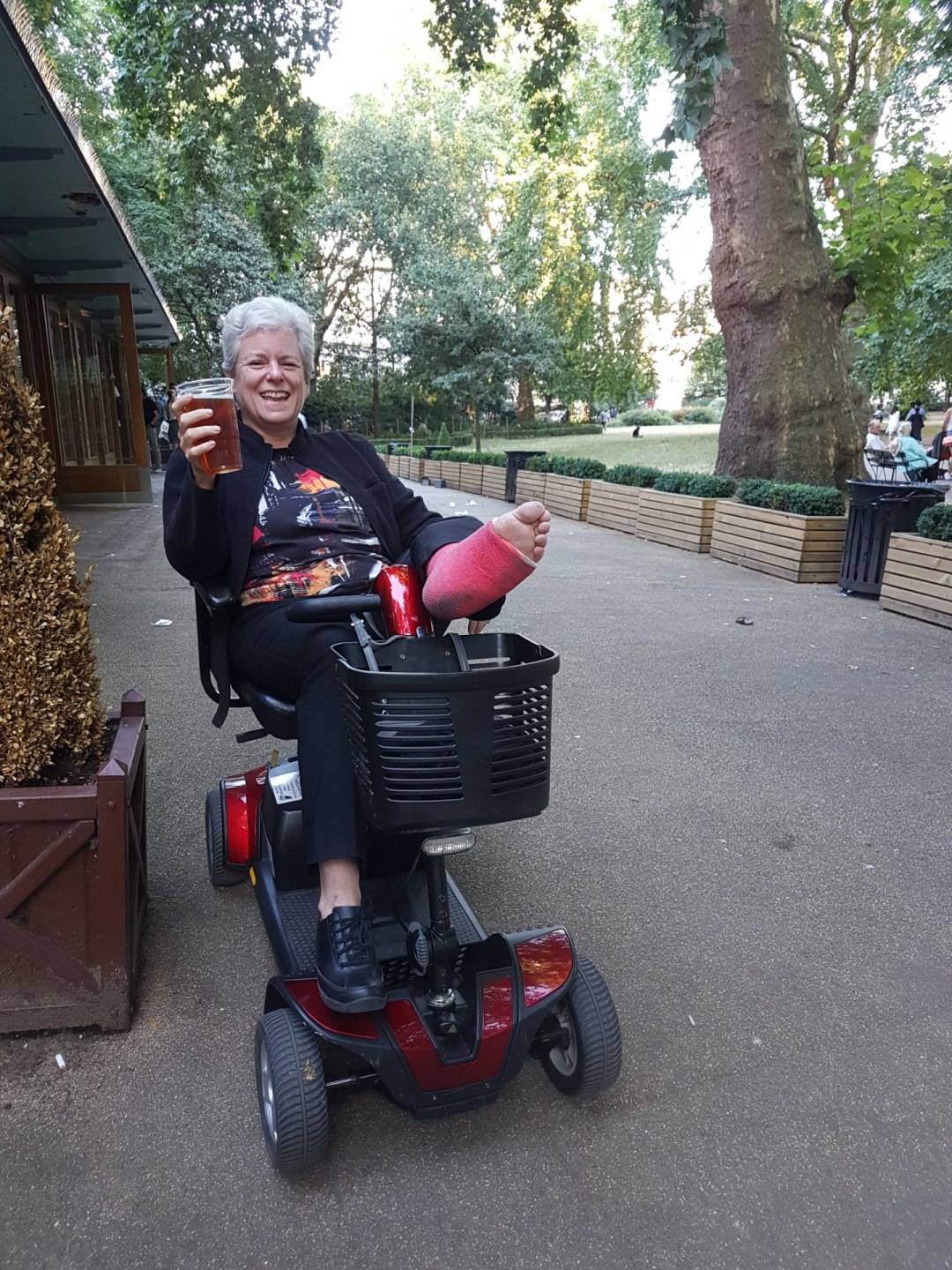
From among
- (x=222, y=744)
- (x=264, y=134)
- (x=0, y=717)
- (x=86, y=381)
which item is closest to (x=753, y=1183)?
(x=0, y=717)

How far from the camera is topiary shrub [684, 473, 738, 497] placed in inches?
418

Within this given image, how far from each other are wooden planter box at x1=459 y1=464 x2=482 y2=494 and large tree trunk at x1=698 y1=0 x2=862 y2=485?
341 inches

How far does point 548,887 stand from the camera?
9.99 feet

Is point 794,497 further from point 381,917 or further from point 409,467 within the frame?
point 409,467

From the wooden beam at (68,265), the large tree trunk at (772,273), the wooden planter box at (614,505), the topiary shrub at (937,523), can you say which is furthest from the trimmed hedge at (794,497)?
the wooden beam at (68,265)

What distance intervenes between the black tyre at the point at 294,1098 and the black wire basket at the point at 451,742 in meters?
0.53

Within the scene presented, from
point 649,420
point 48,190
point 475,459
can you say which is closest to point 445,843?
point 48,190

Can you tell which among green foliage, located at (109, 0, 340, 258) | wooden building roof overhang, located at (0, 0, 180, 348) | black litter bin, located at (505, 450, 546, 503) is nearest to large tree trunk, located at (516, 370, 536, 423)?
black litter bin, located at (505, 450, 546, 503)

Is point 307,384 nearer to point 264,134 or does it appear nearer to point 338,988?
point 338,988

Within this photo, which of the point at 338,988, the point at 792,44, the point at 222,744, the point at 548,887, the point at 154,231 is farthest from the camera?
the point at 154,231

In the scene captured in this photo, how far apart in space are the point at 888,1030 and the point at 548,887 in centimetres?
109

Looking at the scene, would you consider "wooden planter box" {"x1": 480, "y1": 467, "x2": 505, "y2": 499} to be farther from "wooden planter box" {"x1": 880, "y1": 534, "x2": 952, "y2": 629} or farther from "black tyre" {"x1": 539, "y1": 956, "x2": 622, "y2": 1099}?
"black tyre" {"x1": 539, "y1": 956, "x2": 622, "y2": 1099}

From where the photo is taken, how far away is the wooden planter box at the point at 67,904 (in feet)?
6.61

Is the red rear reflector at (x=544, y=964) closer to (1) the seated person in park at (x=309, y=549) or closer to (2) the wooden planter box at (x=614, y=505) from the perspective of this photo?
(1) the seated person in park at (x=309, y=549)
